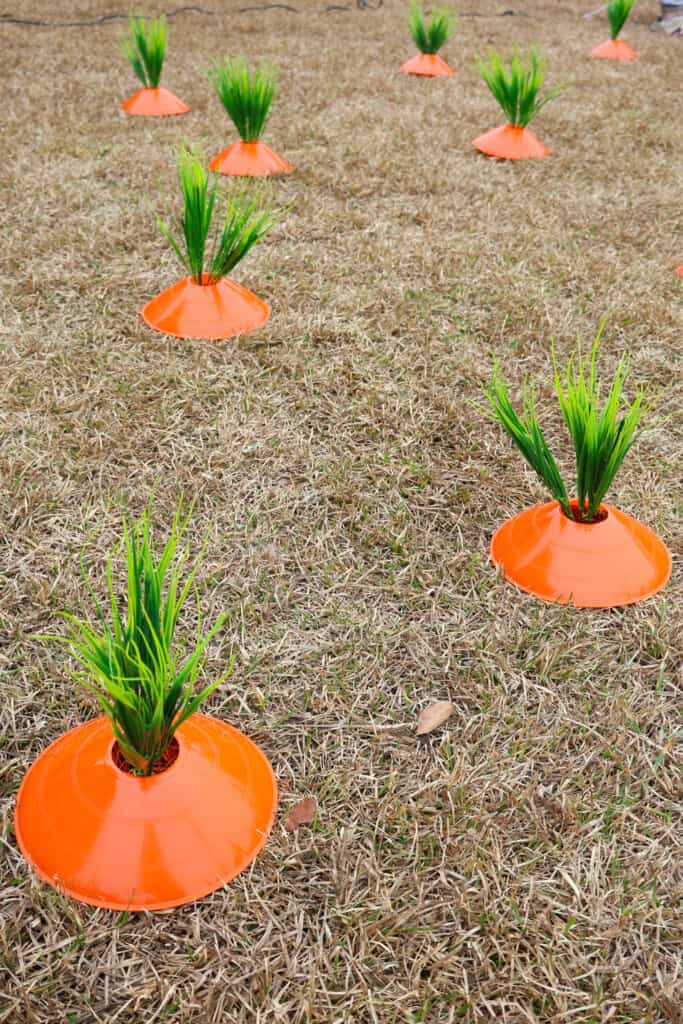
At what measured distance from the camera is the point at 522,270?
3.17 meters

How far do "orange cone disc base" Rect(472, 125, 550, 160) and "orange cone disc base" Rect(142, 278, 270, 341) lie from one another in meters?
2.15

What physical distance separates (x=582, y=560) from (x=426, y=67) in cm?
493

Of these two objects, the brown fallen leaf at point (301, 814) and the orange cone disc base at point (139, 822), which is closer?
the orange cone disc base at point (139, 822)

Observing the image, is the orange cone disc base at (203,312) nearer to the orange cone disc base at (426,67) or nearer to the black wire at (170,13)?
the orange cone disc base at (426,67)

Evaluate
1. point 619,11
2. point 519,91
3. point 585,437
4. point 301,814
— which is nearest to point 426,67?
point 619,11

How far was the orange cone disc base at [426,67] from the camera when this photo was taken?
5.73 meters

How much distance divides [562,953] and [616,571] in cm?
81

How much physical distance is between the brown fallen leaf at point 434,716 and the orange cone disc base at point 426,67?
525 cm

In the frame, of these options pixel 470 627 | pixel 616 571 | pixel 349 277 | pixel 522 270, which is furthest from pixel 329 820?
pixel 522 270

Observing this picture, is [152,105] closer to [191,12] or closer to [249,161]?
[249,161]

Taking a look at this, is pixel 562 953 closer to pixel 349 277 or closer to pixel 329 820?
pixel 329 820

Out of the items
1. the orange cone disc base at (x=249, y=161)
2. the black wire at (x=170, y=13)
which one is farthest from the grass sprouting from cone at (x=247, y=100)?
the black wire at (x=170, y=13)

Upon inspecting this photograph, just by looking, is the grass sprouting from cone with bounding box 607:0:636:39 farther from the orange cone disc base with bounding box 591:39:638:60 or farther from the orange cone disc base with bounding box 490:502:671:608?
the orange cone disc base with bounding box 490:502:671:608

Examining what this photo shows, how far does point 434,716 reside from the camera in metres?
1.51
